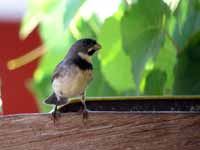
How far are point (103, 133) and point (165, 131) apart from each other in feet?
0.31

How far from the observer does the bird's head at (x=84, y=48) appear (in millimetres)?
1439

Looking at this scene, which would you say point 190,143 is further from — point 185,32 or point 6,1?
point 6,1

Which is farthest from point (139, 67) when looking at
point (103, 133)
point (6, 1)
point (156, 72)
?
point (6, 1)

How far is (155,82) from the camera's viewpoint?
142 centimetres

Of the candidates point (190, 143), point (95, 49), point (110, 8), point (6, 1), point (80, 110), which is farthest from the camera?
point (6, 1)

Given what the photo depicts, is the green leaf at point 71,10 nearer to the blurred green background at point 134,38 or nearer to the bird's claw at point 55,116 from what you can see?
the blurred green background at point 134,38

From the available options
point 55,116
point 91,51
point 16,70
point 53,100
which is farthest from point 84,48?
point 16,70

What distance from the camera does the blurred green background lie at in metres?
1.39

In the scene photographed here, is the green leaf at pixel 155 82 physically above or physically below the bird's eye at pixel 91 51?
below

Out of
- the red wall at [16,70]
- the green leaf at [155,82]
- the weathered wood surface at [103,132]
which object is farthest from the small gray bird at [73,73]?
the red wall at [16,70]

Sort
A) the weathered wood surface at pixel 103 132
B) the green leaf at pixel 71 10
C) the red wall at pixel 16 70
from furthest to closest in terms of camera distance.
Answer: the red wall at pixel 16 70
the green leaf at pixel 71 10
the weathered wood surface at pixel 103 132

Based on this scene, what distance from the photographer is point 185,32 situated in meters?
1.44

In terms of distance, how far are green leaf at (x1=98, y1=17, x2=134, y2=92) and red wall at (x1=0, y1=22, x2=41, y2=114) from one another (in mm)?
1427

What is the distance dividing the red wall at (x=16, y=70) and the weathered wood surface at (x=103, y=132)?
1656mm
